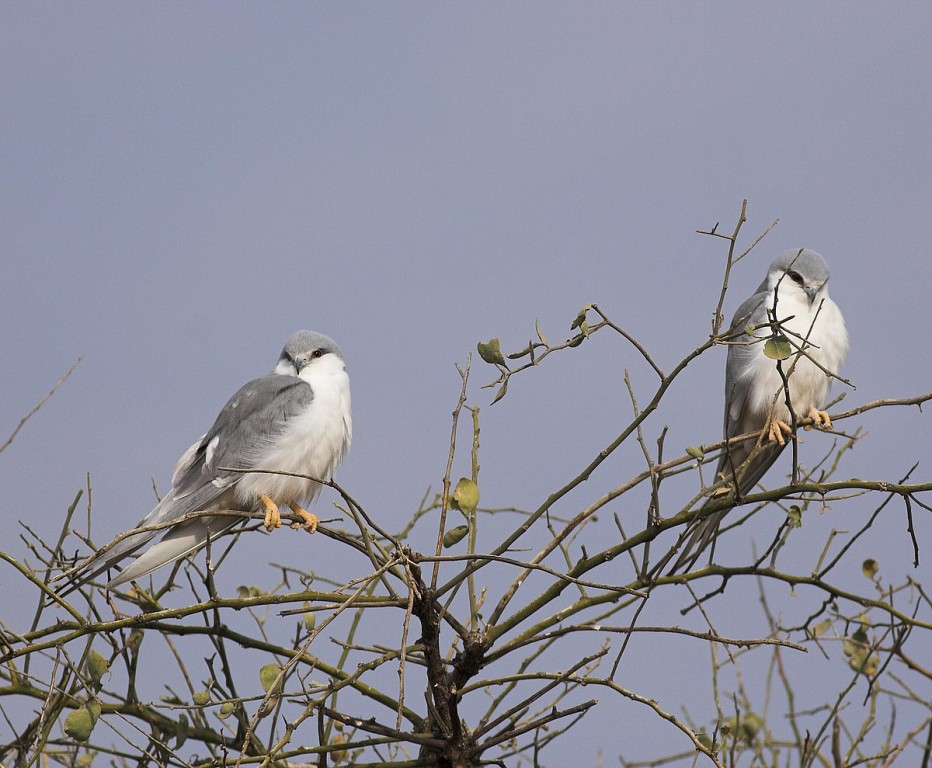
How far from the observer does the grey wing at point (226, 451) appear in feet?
12.9

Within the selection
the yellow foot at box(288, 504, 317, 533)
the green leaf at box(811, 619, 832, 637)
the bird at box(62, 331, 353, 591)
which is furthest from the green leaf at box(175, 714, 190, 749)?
the green leaf at box(811, 619, 832, 637)

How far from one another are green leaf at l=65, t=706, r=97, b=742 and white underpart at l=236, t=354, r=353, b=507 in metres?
1.65

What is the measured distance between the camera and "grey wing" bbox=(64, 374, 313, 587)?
3.93m

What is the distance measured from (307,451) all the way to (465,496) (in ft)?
6.08

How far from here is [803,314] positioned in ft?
15.6

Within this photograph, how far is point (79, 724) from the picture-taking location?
2395 mm

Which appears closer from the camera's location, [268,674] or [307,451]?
[268,674]

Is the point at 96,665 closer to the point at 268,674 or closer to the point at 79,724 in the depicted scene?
the point at 79,724

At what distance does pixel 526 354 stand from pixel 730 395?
106 inches

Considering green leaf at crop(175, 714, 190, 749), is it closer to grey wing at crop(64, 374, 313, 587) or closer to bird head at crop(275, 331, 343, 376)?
grey wing at crop(64, 374, 313, 587)

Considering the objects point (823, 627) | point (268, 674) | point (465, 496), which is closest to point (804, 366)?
point (823, 627)

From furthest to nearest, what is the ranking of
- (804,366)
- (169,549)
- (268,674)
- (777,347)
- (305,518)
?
(804,366), (305,518), (169,549), (268,674), (777,347)

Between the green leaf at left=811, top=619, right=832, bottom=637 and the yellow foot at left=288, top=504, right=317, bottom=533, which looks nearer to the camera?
the green leaf at left=811, top=619, right=832, bottom=637

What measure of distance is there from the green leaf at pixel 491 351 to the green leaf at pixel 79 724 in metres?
1.24
